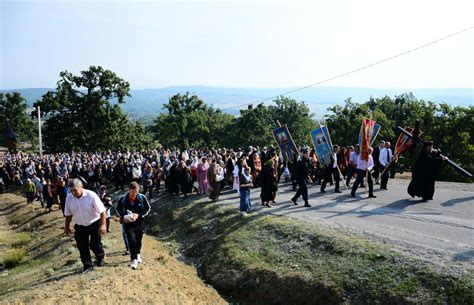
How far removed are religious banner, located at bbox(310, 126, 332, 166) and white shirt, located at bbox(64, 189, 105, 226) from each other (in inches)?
403

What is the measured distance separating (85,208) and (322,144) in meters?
11.0

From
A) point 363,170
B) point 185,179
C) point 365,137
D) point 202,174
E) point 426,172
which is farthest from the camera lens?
point 185,179

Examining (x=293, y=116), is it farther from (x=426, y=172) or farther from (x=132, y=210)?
(x=132, y=210)

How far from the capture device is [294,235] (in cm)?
1145

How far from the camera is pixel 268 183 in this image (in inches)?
566

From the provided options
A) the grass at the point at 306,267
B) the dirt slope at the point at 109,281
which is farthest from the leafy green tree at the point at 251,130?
the grass at the point at 306,267

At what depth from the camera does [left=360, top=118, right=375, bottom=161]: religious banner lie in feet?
48.5

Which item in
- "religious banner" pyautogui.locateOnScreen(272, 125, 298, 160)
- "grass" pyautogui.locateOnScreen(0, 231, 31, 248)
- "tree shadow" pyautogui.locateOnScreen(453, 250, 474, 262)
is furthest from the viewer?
"religious banner" pyautogui.locateOnScreen(272, 125, 298, 160)

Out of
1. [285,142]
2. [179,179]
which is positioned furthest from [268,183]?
[179,179]

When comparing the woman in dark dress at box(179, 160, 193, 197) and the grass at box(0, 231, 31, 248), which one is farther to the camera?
the woman in dark dress at box(179, 160, 193, 197)

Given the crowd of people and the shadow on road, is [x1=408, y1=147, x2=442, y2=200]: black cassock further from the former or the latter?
the shadow on road

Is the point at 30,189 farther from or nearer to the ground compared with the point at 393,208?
nearer to the ground

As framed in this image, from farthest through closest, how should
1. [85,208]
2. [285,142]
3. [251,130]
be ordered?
[251,130] < [285,142] < [85,208]

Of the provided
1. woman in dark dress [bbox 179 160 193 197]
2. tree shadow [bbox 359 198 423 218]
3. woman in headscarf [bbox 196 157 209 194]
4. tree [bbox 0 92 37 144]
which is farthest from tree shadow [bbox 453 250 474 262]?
tree [bbox 0 92 37 144]
